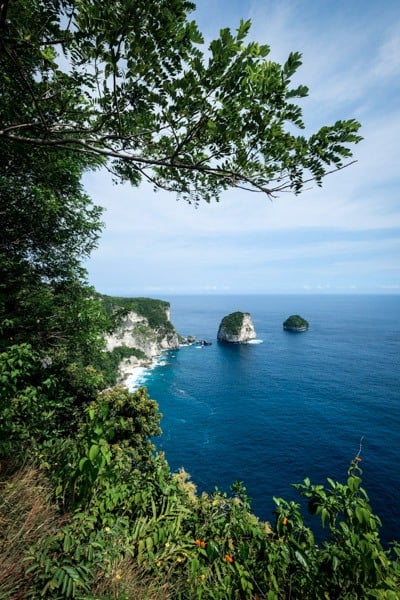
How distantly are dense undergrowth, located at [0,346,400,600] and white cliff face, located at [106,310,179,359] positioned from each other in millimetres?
80627

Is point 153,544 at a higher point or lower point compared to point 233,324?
higher

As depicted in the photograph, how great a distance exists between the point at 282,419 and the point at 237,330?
60.5 m

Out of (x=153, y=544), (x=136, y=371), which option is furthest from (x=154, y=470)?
(x=136, y=371)

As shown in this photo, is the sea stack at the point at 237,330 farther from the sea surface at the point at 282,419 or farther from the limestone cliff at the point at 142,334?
the limestone cliff at the point at 142,334

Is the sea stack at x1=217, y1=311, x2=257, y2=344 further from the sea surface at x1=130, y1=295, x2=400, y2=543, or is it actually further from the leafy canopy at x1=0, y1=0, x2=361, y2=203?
the leafy canopy at x1=0, y1=0, x2=361, y2=203

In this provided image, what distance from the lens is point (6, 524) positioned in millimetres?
3221

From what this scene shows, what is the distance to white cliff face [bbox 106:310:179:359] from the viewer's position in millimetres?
84688

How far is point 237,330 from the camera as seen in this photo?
103m

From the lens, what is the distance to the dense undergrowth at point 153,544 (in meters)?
2.72

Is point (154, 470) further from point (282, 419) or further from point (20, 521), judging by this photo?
point (282, 419)

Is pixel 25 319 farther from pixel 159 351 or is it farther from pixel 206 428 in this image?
pixel 159 351

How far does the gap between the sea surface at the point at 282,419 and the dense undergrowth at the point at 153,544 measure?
15.0ft

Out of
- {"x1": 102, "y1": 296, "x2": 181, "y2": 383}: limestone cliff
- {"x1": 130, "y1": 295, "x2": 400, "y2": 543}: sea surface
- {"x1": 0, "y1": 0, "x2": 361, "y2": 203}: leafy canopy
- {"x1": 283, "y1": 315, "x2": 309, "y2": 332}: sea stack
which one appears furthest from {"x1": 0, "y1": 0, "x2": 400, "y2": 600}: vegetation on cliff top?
{"x1": 283, "y1": 315, "x2": 309, "y2": 332}: sea stack

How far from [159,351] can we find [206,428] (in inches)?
2187
